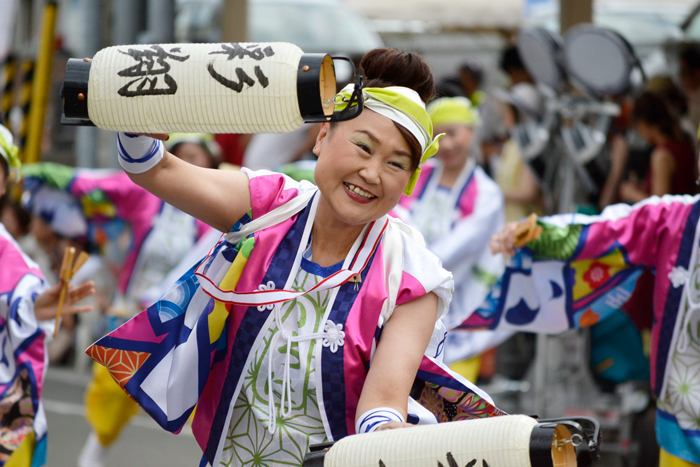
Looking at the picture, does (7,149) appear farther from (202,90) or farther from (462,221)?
(462,221)

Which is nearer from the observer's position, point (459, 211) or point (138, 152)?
point (138, 152)

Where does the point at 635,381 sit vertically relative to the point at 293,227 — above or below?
below

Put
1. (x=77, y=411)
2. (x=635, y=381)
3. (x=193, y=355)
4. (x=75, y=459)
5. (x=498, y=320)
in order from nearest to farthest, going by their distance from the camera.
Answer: (x=193, y=355), (x=498, y=320), (x=635, y=381), (x=75, y=459), (x=77, y=411)

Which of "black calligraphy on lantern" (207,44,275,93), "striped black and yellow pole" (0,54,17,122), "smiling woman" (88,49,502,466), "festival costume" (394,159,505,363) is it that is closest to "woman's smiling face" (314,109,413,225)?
"smiling woman" (88,49,502,466)

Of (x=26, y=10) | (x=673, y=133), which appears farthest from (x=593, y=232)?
(x=26, y=10)

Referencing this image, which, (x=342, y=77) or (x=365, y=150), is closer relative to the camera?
(x=365, y=150)

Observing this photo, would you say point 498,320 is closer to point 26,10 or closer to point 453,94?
point 453,94

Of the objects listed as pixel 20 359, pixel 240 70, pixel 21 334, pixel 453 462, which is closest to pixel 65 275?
pixel 21 334

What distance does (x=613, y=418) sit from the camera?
191 inches

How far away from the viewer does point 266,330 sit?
2090 millimetres

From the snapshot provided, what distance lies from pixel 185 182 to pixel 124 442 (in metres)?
3.84

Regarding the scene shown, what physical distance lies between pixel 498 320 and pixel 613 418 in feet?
5.42

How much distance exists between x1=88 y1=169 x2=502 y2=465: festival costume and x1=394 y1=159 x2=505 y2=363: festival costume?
263cm

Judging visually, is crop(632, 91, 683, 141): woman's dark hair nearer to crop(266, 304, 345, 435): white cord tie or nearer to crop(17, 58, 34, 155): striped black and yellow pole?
crop(266, 304, 345, 435): white cord tie
